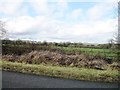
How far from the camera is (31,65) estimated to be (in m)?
12.1

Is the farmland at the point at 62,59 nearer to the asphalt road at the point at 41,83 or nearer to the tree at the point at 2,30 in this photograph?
the tree at the point at 2,30

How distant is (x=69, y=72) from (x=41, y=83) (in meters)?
1.83

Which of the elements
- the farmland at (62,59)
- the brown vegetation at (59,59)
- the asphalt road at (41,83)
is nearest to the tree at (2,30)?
the farmland at (62,59)

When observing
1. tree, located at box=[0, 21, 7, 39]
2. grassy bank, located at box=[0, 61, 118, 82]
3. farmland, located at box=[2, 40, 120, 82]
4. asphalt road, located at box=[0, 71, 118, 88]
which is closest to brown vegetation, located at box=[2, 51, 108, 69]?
farmland, located at box=[2, 40, 120, 82]

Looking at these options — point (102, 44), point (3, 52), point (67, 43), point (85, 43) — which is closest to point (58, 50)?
point (67, 43)

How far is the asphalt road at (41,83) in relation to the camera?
920cm

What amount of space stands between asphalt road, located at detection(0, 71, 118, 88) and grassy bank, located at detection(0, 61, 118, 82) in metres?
0.43

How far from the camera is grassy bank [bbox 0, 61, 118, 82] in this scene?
34.9 feet

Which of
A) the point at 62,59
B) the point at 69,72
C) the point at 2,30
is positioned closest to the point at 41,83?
the point at 69,72

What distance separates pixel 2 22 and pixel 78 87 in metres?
5.67

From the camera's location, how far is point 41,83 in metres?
9.59

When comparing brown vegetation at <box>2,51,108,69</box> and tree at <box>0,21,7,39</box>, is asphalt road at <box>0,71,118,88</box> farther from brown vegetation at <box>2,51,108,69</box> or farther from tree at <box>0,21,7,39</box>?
tree at <box>0,21,7,39</box>

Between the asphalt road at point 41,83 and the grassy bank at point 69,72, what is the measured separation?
0.43 m

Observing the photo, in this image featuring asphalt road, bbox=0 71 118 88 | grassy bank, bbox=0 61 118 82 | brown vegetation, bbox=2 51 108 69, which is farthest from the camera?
brown vegetation, bbox=2 51 108 69
